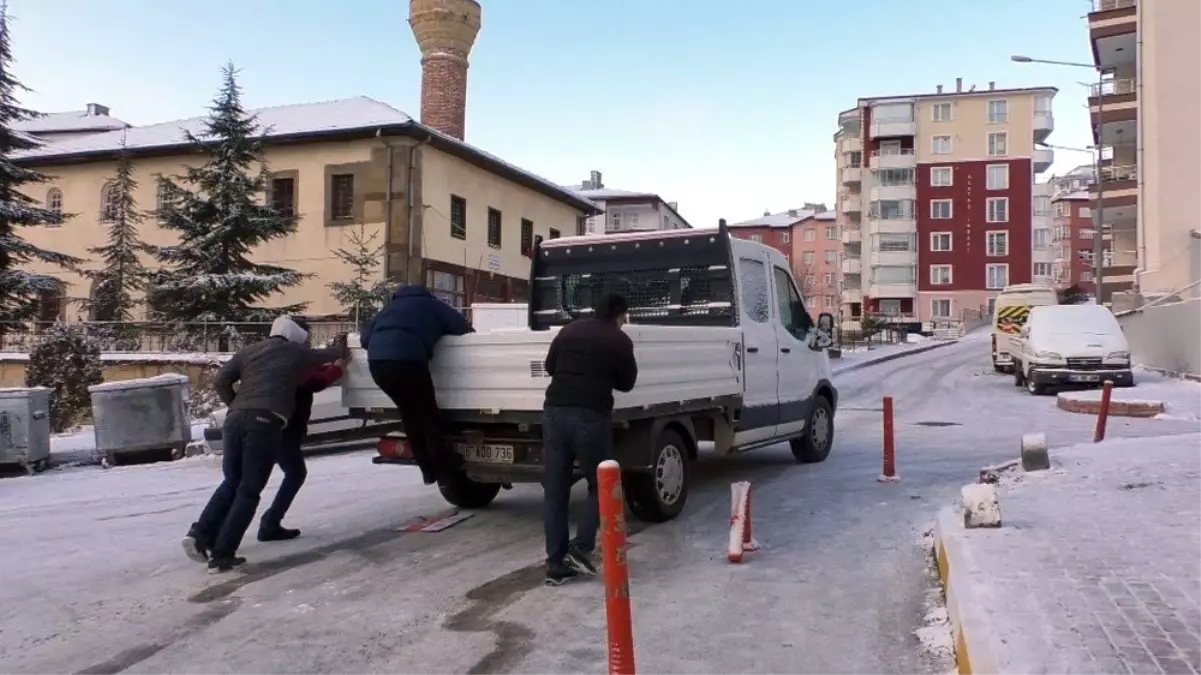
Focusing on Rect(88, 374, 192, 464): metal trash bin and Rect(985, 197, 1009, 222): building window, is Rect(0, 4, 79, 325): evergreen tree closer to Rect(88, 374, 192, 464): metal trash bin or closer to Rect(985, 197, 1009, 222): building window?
Rect(88, 374, 192, 464): metal trash bin

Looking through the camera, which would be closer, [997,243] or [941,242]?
[997,243]

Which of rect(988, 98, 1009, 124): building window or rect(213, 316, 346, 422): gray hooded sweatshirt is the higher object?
rect(988, 98, 1009, 124): building window

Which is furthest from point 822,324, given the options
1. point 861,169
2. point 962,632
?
point 861,169

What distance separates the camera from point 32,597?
5.85 metres

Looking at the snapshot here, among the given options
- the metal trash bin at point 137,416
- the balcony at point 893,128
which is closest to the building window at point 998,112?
the balcony at point 893,128

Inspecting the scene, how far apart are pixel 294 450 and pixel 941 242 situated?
2902 inches

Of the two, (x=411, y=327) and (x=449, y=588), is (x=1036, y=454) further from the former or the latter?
(x=411, y=327)

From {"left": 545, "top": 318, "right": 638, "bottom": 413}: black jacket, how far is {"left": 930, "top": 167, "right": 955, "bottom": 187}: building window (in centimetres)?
7398

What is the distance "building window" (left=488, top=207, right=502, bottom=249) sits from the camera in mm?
32781

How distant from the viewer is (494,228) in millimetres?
33094

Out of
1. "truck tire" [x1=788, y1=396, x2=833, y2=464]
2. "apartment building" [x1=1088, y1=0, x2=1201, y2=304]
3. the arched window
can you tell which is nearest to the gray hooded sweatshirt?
"truck tire" [x1=788, y1=396, x2=833, y2=464]

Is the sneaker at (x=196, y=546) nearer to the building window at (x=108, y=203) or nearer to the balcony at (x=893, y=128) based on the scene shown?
the building window at (x=108, y=203)

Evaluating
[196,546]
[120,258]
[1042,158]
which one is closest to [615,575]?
[196,546]

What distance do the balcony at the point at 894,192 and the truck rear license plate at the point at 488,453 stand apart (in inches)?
2882
